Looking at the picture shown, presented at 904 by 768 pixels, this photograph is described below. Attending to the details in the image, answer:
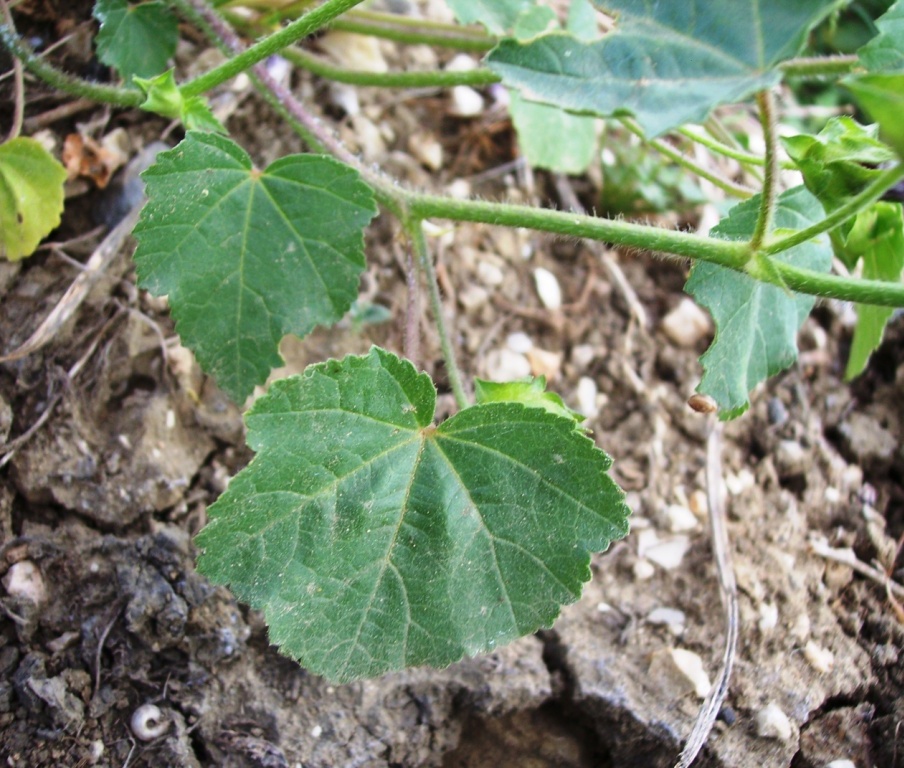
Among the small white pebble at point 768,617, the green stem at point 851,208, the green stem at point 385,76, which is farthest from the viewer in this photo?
the green stem at point 385,76

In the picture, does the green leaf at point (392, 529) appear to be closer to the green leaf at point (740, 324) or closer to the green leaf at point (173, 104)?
the green leaf at point (740, 324)

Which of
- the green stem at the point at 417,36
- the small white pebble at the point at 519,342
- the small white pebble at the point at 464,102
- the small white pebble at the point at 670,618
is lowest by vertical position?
the small white pebble at the point at 670,618

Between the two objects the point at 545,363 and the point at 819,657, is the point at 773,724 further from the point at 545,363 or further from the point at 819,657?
the point at 545,363

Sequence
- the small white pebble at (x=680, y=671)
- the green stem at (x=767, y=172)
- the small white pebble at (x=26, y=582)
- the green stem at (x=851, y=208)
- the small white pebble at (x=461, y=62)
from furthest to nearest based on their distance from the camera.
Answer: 1. the small white pebble at (x=461, y=62)
2. the small white pebble at (x=680, y=671)
3. the small white pebble at (x=26, y=582)
4. the green stem at (x=767, y=172)
5. the green stem at (x=851, y=208)

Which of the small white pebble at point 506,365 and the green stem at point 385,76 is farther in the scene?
the small white pebble at point 506,365

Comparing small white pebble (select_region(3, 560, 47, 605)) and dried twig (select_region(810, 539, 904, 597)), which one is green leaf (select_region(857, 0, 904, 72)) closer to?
dried twig (select_region(810, 539, 904, 597))

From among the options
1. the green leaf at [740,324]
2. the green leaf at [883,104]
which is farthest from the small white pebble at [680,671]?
the green leaf at [883,104]

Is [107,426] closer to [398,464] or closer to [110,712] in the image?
[110,712]
